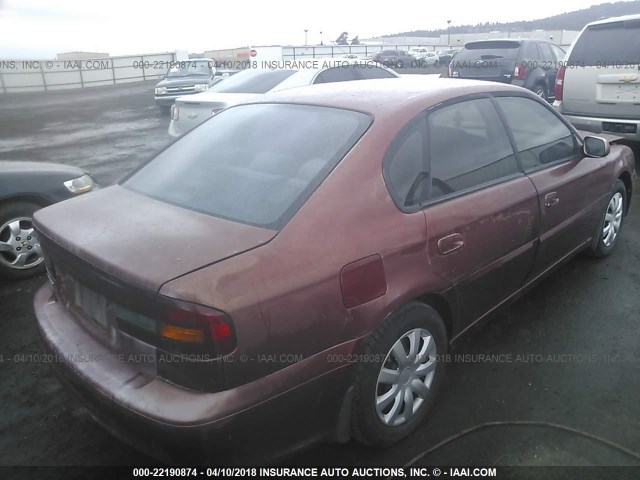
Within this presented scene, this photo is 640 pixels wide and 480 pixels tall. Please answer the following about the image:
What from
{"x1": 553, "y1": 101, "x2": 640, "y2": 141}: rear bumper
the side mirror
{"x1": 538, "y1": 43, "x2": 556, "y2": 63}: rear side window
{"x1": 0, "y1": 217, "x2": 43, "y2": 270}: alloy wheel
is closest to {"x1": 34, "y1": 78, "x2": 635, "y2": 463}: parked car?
the side mirror

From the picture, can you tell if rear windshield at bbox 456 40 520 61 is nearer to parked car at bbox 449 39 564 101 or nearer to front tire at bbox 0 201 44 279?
parked car at bbox 449 39 564 101

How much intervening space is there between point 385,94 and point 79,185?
2953mm

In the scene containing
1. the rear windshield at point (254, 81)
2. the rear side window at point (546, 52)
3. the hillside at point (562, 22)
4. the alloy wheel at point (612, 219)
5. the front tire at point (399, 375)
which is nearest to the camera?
the front tire at point (399, 375)

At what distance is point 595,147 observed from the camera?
3.64m

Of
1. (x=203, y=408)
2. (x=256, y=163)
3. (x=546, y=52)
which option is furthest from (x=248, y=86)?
(x=546, y=52)

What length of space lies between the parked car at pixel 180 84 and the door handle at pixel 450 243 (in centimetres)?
1305

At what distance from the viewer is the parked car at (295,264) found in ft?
5.85

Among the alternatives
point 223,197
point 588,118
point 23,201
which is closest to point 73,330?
point 223,197

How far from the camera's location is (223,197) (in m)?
2.28

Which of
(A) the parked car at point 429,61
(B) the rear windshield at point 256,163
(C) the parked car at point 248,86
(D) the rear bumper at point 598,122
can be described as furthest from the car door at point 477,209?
(A) the parked car at point 429,61

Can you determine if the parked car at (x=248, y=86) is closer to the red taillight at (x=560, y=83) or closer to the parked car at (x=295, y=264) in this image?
the red taillight at (x=560, y=83)

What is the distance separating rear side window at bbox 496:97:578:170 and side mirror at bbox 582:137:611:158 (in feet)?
0.35

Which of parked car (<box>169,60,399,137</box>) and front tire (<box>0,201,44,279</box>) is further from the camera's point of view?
parked car (<box>169,60,399,137</box>)

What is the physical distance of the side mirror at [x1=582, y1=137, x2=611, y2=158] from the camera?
3619 mm
